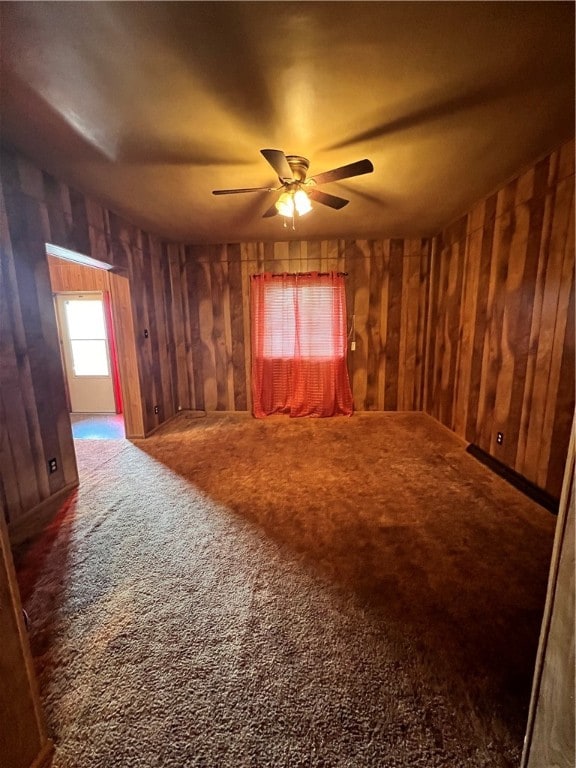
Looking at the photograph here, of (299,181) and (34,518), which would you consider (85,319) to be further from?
(299,181)

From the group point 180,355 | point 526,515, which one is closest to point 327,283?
point 180,355

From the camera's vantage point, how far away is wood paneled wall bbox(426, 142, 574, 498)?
2146mm

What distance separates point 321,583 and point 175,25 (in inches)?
101

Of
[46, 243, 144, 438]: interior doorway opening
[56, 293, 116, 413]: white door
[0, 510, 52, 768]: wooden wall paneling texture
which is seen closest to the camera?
[0, 510, 52, 768]: wooden wall paneling texture

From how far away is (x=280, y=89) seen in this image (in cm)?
A: 159

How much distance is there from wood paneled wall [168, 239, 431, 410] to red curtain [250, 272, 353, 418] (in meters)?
0.20

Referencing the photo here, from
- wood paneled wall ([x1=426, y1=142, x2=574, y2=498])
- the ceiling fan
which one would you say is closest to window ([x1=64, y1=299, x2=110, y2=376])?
the ceiling fan

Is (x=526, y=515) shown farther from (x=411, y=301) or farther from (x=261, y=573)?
(x=411, y=301)

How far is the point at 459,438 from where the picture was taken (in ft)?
11.4

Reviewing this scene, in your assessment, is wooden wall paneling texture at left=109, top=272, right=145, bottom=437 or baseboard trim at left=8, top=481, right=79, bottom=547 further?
wooden wall paneling texture at left=109, top=272, right=145, bottom=437

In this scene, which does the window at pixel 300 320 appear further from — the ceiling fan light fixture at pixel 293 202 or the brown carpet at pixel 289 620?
the brown carpet at pixel 289 620

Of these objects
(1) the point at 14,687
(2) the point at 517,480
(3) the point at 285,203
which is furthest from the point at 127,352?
(2) the point at 517,480

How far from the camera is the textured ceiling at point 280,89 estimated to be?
1.23 m

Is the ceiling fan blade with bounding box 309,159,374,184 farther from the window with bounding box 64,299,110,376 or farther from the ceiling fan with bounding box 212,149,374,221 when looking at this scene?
the window with bounding box 64,299,110,376
